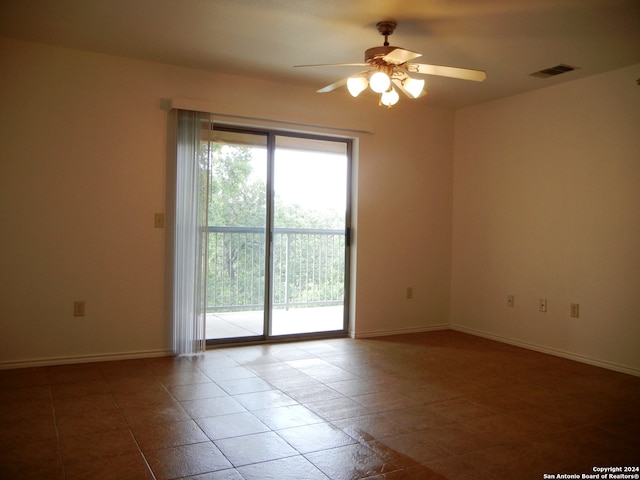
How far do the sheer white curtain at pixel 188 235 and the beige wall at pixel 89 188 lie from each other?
0.13m

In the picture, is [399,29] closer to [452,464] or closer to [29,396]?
[452,464]

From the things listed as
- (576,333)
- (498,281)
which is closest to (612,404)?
(576,333)

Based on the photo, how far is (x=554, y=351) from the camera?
4.39 metres

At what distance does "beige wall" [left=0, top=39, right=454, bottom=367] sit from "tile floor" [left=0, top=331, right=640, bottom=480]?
0.30 meters

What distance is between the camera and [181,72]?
413cm

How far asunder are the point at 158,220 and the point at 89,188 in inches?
21.9

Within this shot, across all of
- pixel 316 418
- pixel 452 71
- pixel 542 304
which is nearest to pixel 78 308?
pixel 316 418

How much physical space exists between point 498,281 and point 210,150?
2963mm

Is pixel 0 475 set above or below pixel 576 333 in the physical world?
below

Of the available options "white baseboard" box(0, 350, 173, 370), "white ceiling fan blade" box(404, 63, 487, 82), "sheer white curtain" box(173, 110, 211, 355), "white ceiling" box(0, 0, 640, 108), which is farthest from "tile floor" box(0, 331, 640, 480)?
"white ceiling" box(0, 0, 640, 108)

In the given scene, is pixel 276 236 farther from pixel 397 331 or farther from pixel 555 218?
pixel 555 218

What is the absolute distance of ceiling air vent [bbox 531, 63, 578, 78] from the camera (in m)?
3.92

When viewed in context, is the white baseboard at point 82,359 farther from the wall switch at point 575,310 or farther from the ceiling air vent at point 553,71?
the ceiling air vent at point 553,71

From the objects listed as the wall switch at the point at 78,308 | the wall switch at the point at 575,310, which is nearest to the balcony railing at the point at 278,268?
the wall switch at the point at 78,308
